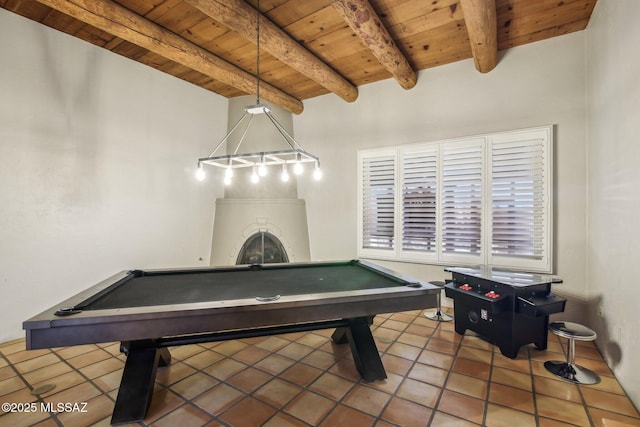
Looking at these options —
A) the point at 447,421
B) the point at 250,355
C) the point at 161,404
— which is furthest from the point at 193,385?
the point at 447,421

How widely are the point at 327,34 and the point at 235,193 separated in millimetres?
2607

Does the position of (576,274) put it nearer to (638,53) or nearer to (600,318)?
(600,318)

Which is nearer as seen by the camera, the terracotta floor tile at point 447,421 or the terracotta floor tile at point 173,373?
the terracotta floor tile at point 447,421

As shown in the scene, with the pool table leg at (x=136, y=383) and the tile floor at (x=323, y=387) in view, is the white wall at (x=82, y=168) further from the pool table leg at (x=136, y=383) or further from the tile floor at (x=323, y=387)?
the pool table leg at (x=136, y=383)

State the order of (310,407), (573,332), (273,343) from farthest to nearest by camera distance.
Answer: (273,343) → (573,332) → (310,407)

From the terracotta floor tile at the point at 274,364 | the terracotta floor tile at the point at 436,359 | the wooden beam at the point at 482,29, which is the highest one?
the wooden beam at the point at 482,29

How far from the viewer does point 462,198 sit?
133 inches

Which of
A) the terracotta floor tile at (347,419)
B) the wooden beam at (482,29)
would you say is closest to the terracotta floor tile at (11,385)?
the terracotta floor tile at (347,419)

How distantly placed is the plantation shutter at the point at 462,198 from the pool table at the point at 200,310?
1.39 m

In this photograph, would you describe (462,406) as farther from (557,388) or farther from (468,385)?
(557,388)

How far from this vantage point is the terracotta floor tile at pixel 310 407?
1.76 metres

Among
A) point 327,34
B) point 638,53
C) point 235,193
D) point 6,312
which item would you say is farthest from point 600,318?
point 6,312

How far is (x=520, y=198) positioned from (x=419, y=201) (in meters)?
1.04

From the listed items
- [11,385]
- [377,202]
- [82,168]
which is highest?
[82,168]
